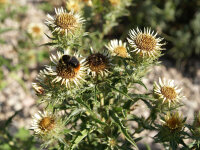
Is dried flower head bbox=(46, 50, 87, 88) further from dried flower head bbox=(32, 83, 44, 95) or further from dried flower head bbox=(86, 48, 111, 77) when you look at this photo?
dried flower head bbox=(32, 83, 44, 95)

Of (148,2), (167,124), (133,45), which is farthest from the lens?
(148,2)

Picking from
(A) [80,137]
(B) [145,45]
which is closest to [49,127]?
(A) [80,137]

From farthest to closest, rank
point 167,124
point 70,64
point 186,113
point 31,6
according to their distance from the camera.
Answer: point 31,6 → point 186,113 → point 167,124 → point 70,64

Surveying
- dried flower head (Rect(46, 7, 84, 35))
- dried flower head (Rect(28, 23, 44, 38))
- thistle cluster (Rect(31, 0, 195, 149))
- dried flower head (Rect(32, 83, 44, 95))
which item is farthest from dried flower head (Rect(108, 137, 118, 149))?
dried flower head (Rect(28, 23, 44, 38))

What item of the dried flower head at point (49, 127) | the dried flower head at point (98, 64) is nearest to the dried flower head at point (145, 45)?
the dried flower head at point (98, 64)

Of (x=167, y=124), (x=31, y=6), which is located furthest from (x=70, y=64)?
(x=31, y=6)

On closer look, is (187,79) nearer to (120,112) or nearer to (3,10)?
(120,112)
